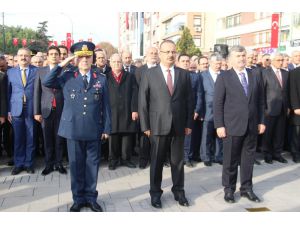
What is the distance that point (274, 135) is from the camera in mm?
7930

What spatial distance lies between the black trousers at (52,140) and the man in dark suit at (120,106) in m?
0.95

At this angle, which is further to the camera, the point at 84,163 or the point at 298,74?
the point at 298,74

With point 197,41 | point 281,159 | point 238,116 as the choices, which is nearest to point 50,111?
point 238,116

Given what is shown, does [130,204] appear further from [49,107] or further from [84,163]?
[49,107]

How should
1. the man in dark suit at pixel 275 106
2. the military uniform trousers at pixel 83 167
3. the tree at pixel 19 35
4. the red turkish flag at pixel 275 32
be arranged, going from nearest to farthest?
the military uniform trousers at pixel 83 167 → the man in dark suit at pixel 275 106 → the red turkish flag at pixel 275 32 → the tree at pixel 19 35

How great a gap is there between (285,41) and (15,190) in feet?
115

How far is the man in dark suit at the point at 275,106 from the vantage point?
24.9 ft

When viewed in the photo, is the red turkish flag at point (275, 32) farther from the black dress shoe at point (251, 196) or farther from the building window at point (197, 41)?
the building window at point (197, 41)

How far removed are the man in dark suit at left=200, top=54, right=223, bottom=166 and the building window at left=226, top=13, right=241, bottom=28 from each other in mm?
44031

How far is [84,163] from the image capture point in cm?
501

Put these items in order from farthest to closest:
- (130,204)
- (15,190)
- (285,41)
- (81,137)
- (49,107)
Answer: (285,41) → (49,107) → (15,190) → (130,204) → (81,137)

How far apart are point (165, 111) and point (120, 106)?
222 centimetres

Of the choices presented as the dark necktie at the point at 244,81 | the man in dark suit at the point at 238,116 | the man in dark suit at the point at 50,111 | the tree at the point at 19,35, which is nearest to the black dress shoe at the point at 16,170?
the man in dark suit at the point at 50,111

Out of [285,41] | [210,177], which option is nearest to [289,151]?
[210,177]
